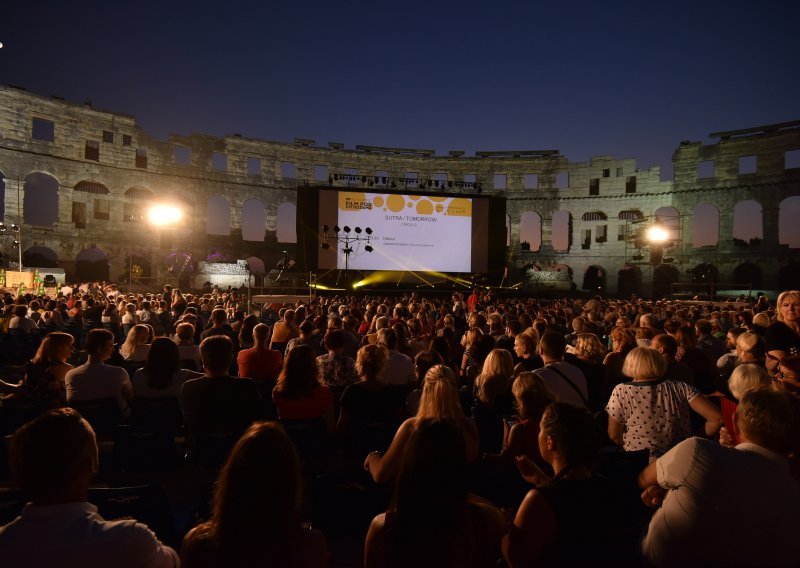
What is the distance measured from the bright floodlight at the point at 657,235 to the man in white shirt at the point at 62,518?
36.5 metres

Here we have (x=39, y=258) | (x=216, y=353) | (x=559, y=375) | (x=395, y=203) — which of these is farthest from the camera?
(x=39, y=258)

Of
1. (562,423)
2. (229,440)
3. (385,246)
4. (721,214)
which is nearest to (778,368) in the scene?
(562,423)

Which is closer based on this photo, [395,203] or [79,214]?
[395,203]

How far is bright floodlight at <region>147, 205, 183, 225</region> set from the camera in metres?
27.8

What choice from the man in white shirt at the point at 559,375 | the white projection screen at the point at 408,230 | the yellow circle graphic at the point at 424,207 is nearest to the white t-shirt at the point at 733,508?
the man in white shirt at the point at 559,375

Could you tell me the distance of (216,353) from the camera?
398cm

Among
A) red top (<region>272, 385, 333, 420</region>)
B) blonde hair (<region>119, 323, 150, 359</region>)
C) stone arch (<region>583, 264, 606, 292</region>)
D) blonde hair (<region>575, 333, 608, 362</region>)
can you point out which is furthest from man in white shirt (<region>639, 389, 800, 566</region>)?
stone arch (<region>583, 264, 606, 292</region>)

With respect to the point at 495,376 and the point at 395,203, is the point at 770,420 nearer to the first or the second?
the point at 495,376

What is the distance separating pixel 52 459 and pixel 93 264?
40.7m

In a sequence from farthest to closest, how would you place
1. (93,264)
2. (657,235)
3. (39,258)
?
(93,264)
(39,258)
(657,235)

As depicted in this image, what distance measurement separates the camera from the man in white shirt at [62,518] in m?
1.52

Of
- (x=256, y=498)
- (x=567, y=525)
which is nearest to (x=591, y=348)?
(x=567, y=525)

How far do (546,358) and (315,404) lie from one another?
2.15m

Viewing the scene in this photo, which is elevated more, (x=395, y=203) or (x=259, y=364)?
(x=395, y=203)
